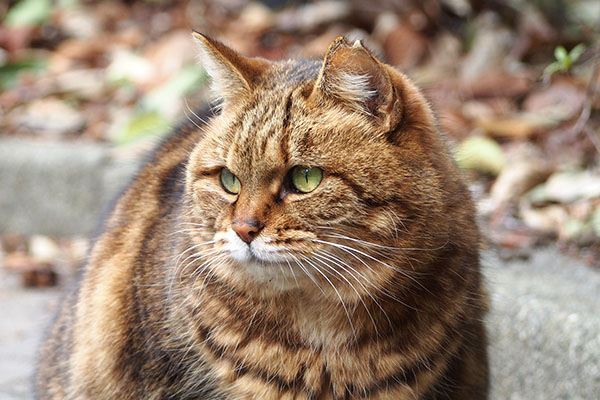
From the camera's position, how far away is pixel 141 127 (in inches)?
193

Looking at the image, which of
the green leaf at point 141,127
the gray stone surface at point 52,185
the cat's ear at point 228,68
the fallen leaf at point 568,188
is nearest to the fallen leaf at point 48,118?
the gray stone surface at point 52,185

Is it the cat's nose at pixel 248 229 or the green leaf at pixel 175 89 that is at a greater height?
the green leaf at pixel 175 89

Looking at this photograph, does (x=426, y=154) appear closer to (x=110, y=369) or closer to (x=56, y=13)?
(x=110, y=369)

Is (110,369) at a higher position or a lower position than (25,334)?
higher

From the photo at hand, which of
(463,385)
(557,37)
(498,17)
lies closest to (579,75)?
(557,37)

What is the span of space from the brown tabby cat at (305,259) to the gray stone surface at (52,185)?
2879mm

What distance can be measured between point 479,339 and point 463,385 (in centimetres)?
15

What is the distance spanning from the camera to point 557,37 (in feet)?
15.0

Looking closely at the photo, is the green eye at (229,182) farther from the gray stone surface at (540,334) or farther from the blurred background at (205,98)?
the blurred background at (205,98)

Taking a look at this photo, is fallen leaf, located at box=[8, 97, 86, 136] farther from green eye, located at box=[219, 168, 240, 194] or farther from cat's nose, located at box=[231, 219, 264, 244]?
cat's nose, located at box=[231, 219, 264, 244]

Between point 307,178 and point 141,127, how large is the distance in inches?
127

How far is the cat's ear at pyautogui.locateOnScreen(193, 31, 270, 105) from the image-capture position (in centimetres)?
200

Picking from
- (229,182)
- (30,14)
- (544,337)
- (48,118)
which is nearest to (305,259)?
(229,182)

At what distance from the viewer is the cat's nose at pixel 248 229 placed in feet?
5.93
